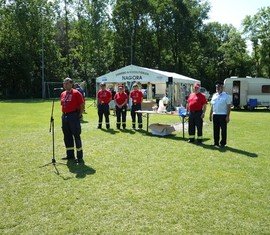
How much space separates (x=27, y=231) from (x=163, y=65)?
52007mm

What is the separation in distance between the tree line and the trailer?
20.5m

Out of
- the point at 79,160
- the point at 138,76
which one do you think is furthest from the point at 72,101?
the point at 138,76

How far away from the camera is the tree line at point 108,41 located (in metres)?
46.6

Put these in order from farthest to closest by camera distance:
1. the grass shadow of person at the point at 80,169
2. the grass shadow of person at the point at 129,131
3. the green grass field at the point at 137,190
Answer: the grass shadow of person at the point at 129,131
the grass shadow of person at the point at 80,169
the green grass field at the point at 137,190

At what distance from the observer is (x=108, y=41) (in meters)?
54.1

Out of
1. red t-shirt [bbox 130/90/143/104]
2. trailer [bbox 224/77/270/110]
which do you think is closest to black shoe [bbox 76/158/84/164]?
red t-shirt [bbox 130/90/143/104]

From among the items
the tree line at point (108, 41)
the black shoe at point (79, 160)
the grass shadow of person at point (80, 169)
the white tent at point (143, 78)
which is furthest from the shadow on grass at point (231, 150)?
the tree line at point (108, 41)

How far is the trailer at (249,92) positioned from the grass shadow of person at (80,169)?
2361 cm

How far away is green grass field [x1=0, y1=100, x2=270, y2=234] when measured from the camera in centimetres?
485

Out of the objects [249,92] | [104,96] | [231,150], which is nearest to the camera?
[231,150]

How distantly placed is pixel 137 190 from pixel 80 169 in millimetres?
1907

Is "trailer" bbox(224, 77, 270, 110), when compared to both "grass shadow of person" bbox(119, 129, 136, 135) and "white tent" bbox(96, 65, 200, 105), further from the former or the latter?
"grass shadow of person" bbox(119, 129, 136, 135)

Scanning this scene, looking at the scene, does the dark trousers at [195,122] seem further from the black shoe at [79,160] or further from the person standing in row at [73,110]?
the black shoe at [79,160]

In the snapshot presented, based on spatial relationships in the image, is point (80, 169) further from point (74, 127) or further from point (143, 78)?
point (143, 78)
